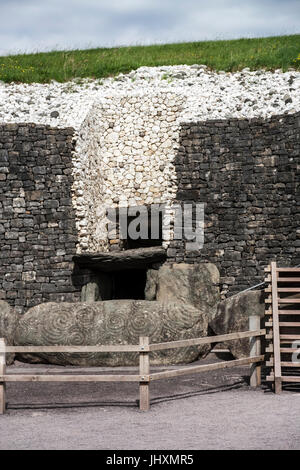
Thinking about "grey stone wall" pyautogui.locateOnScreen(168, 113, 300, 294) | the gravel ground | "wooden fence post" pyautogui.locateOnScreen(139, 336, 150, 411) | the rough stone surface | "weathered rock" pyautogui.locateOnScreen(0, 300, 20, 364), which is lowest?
the gravel ground

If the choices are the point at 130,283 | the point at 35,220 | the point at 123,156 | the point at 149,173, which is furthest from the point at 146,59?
the point at 130,283

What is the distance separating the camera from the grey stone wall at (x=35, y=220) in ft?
48.4

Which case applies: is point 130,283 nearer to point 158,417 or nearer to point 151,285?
point 151,285

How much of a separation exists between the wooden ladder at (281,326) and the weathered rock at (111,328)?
2.03 m

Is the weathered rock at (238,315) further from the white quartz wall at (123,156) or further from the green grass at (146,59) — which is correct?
the green grass at (146,59)

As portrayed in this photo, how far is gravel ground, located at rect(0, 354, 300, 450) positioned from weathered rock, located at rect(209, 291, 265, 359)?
1843 mm

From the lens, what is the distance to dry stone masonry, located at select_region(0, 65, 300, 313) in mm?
14242

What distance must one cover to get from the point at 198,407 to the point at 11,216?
861 centimetres

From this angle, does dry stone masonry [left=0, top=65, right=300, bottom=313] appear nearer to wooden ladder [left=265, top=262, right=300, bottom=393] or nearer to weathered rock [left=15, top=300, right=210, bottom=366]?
weathered rock [left=15, top=300, right=210, bottom=366]

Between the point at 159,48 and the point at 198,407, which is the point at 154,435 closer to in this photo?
the point at 198,407

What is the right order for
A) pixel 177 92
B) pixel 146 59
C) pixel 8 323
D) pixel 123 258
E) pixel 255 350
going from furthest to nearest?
pixel 146 59 < pixel 177 92 < pixel 123 258 < pixel 8 323 < pixel 255 350

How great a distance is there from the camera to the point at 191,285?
14367 mm

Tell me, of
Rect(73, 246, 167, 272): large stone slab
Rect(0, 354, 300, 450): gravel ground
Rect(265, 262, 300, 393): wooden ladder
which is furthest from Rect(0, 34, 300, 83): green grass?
Rect(0, 354, 300, 450): gravel ground

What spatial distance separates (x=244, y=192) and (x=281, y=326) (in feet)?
16.3
